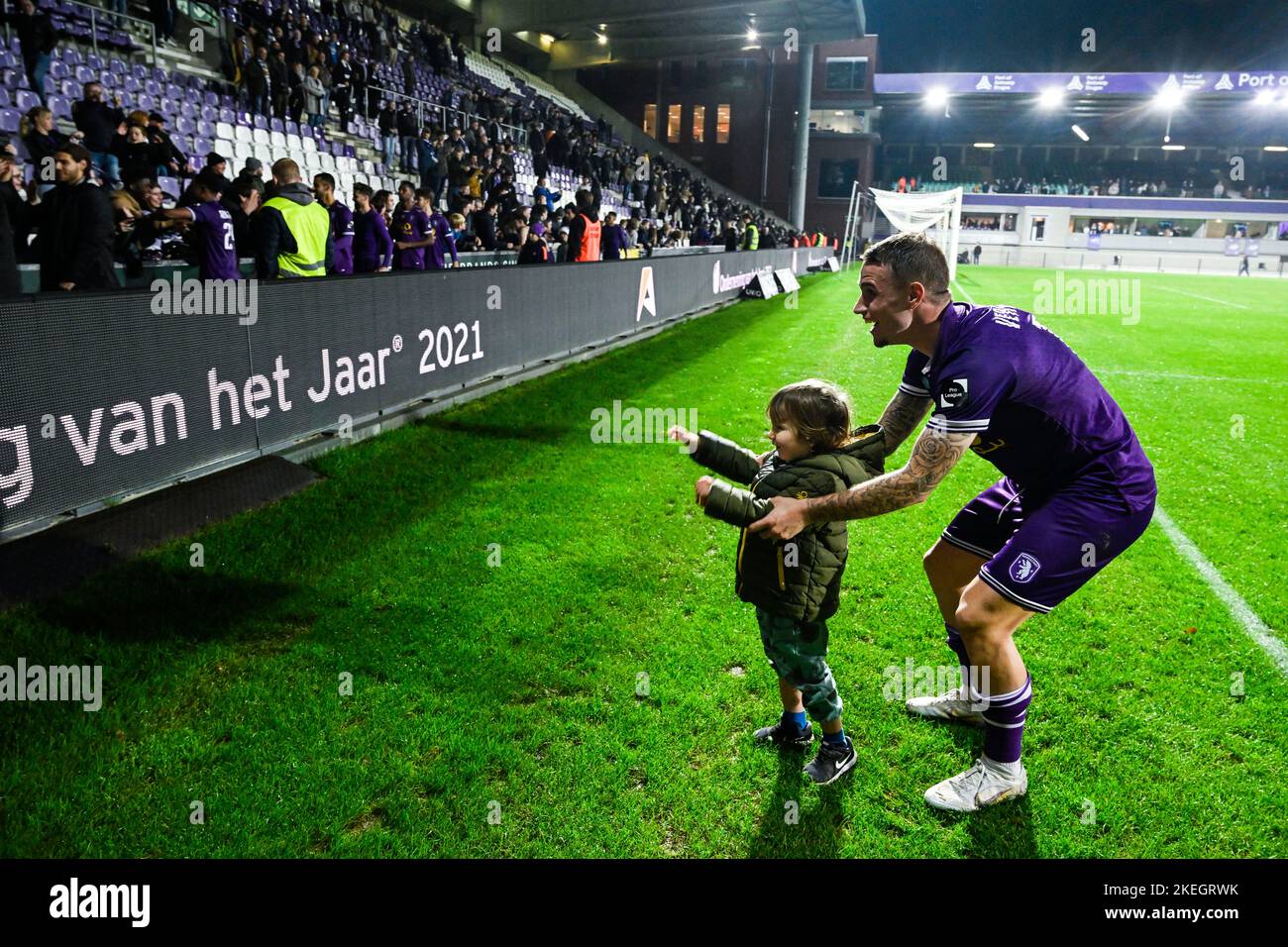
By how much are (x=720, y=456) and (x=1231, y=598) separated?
13.4ft

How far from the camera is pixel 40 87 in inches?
519

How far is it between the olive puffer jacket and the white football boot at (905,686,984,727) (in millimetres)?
1111

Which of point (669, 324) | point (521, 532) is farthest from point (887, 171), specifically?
point (521, 532)

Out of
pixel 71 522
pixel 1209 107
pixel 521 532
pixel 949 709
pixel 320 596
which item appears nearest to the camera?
pixel 949 709

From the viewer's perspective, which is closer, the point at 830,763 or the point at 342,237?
the point at 830,763

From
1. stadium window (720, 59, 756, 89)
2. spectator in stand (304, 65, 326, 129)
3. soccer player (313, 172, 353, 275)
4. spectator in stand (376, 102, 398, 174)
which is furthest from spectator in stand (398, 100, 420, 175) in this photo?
stadium window (720, 59, 756, 89)

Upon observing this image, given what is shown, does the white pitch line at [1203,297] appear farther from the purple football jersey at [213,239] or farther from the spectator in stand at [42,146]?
the spectator in stand at [42,146]

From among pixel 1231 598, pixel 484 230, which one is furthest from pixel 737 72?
pixel 1231 598

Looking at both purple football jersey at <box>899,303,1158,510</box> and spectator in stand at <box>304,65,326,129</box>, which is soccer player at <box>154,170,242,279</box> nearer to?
purple football jersey at <box>899,303,1158,510</box>

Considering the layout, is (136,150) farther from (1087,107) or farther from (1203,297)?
(1087,107)

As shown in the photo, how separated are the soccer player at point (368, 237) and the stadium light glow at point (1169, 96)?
7508 centimetres

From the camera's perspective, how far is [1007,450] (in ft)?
10.2
